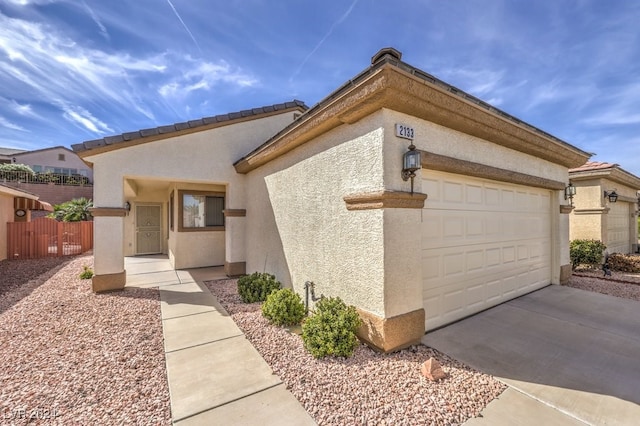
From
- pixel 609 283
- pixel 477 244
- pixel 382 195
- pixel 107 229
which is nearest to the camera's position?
pixel 382 195

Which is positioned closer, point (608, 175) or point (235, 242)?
point (235, 242)

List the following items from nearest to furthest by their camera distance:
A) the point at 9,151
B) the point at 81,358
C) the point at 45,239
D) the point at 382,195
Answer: the point at 382,195 < the point at 81,358 < the point at 45,239 < the point at 9,151

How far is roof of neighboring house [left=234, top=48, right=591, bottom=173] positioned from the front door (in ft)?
37.5

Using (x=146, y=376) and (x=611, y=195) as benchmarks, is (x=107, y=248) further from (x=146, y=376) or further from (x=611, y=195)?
(x=611, y=195)

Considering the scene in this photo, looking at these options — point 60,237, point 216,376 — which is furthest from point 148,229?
point 216,376

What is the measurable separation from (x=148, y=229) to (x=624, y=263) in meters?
20.6

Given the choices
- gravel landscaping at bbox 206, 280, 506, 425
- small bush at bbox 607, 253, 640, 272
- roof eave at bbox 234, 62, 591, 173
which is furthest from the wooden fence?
small bush at bbox 607, 253, 640, 272

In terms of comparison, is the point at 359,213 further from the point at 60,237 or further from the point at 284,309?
the point at 60,237

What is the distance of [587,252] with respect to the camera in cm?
894

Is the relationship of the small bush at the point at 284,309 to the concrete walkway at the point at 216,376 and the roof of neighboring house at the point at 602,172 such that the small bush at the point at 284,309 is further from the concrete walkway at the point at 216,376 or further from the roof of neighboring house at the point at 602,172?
the roof of neighboring house at the point at 602,172

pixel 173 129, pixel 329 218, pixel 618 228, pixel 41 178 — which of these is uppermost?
pixel 41 178

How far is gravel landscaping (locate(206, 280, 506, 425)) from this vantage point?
250 centimetres

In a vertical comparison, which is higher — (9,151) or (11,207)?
(9,151)

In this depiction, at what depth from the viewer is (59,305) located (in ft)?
18.8
